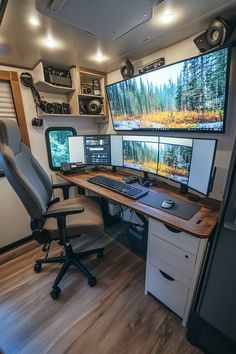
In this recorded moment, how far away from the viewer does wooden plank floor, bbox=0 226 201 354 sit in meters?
1.10

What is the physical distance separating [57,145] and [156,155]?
1353 mm

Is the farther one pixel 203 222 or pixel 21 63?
pixel 21 63

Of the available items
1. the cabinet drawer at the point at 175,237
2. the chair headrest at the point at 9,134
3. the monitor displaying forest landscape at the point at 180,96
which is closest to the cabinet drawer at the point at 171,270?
the cabinet drawer at the point at 175,237

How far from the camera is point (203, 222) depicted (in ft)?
3.36

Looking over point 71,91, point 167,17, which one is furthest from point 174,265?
point 71,91

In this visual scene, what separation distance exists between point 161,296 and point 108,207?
1.25 m

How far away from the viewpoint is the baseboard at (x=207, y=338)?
0.98 m

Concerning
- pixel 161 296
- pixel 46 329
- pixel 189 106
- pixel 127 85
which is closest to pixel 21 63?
pixel 127 85

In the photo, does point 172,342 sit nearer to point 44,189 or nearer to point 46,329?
point 46,329

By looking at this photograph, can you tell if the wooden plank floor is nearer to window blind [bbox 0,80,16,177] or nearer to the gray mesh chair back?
the gray mesh chair back

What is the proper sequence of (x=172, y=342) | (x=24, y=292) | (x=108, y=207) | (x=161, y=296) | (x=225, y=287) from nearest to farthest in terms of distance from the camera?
(x=225, y=287) → (x=172, y=342) → (x=161, y=296) → (x=24, y=292) → (x=108, y=207)

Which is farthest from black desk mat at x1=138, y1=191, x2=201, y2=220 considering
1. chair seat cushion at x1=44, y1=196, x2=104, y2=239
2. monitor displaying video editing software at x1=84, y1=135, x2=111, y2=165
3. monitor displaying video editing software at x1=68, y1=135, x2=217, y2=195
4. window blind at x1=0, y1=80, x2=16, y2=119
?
window blind at x1=0, y1=80, x2=16, y2=119

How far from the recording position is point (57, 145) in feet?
7.38

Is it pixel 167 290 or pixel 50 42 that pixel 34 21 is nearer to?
pixel 50 42
